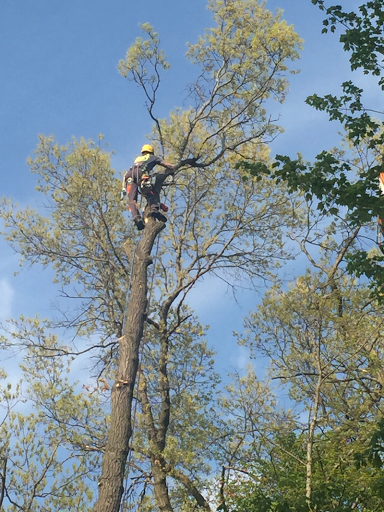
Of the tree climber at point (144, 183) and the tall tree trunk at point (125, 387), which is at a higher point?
the tree climber at point (144, 183)

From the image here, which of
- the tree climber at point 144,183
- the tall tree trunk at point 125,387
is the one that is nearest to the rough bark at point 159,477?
the tall tree trunk at point 125,387

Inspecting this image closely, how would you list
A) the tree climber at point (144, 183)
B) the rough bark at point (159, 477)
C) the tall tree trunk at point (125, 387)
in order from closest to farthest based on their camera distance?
1. the tall tree trunk at point (125, 387)
2. the tree climber at point (144, 183)
3. the rough bark at point (159, 477)

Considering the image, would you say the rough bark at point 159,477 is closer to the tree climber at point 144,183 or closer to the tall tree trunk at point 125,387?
the tall tree trunk at point 125,387

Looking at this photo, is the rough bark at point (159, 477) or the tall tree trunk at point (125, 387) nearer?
the tall tree trunk at point (125, 387)

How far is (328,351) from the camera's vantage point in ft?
29.3

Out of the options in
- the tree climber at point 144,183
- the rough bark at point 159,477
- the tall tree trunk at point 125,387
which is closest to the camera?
the tall tree trunk at point 125,387

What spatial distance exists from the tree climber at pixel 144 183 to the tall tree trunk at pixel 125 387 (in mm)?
334

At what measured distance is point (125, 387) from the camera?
7207mm

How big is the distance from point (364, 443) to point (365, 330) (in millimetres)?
1823

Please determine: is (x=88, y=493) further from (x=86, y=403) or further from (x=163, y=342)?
(x=163, y=342)

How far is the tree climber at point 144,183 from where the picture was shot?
890 centimetres

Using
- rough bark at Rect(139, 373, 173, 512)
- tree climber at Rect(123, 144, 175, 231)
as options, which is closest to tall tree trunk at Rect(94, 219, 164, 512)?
tree climber at Rect(123, 144, 175, 231)

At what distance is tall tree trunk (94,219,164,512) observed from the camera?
6.46 meters

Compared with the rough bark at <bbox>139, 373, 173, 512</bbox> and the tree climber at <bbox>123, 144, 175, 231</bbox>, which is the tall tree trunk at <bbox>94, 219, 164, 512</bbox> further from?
the rough bark at <bbox>139, 373, 173, 512</bbox>
